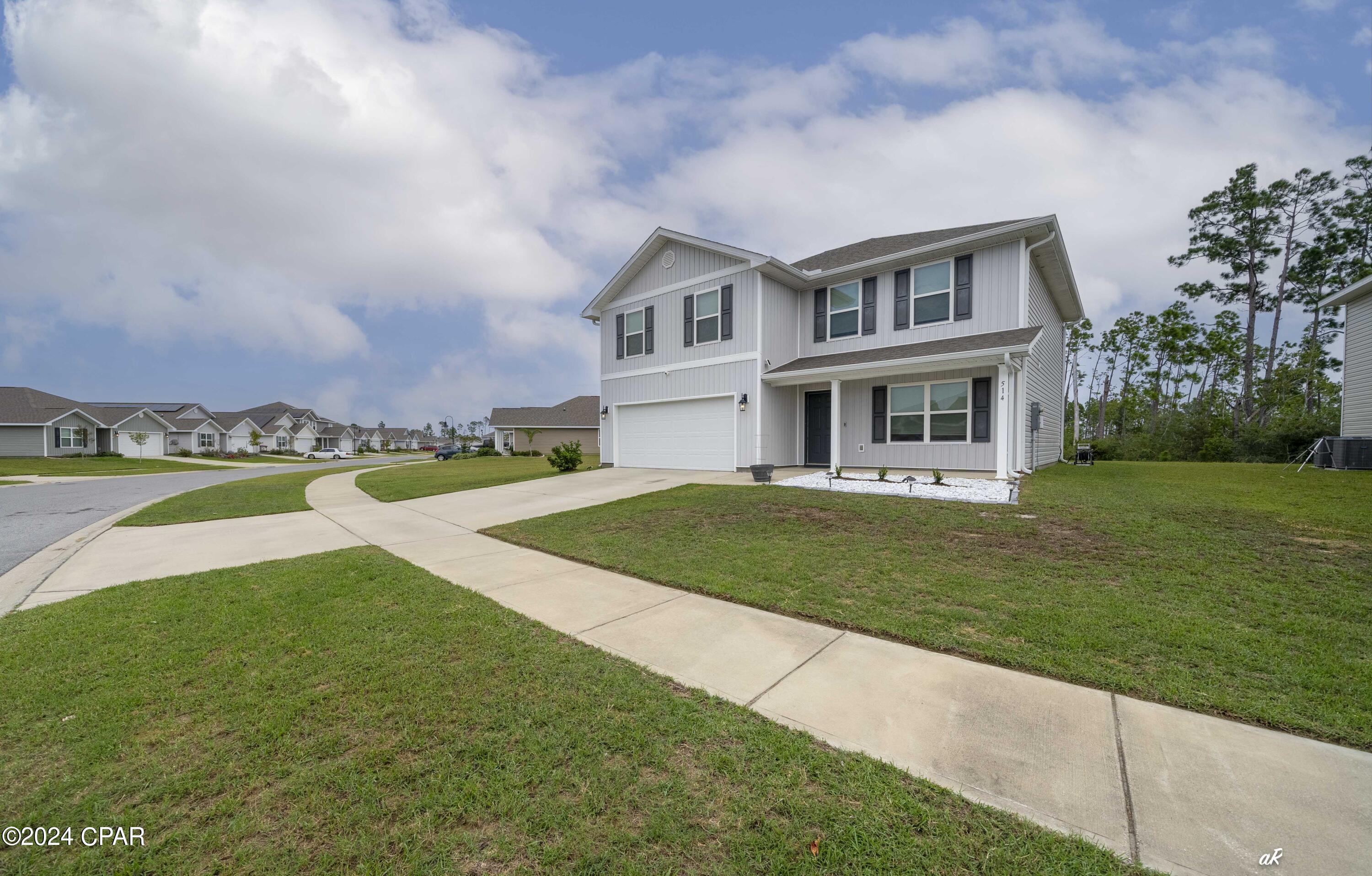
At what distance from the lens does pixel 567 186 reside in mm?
17188

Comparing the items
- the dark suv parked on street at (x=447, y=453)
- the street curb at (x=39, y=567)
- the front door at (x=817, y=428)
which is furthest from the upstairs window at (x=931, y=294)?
the dark suv parked on street at (x=447, y=453)

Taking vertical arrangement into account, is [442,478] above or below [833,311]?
below

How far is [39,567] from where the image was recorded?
5949mm

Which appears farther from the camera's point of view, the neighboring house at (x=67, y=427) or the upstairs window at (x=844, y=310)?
the neighboring house at (x=67, y=427)

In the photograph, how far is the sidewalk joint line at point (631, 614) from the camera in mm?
3797

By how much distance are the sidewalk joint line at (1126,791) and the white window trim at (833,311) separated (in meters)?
12.5

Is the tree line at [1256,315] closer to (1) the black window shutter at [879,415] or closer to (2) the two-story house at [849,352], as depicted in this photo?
(2) the two-story house at [849,352]

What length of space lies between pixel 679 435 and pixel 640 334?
3736mm

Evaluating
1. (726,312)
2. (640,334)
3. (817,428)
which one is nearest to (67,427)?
(640,334)

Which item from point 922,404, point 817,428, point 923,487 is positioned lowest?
point 923,487

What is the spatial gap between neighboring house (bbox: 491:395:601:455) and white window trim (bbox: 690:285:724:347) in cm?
2881

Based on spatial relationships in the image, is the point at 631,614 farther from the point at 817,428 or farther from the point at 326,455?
the point at 326,455

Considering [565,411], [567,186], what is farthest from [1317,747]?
[565,411]

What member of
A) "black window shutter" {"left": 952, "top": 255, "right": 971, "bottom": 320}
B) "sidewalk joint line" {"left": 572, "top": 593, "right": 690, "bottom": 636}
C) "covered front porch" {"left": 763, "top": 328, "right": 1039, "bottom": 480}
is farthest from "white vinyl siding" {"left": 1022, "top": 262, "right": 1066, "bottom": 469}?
"sidewalk joint line" {"left": 572, "top": 593, "right": 690, "bottom": 636}
